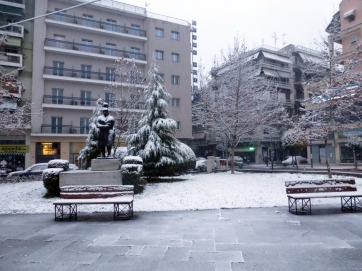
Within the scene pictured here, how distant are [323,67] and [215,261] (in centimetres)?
1350

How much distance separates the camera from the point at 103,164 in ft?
40.7

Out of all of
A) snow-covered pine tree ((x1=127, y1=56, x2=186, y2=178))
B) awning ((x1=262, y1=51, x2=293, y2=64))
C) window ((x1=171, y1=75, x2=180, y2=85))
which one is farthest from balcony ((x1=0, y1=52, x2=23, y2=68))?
awning ((x1=262, y1=51, x2=293, y2=64))

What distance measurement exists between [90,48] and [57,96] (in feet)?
22.0

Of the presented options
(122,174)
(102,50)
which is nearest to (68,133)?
(102,50)

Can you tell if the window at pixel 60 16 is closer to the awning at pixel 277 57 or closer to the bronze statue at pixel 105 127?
the bronze statue at pixel 105 127

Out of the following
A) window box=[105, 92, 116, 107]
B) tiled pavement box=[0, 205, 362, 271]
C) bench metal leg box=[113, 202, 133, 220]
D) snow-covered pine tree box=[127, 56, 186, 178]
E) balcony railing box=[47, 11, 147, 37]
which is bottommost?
tiled pavement box=[0, 205, 362, 271]

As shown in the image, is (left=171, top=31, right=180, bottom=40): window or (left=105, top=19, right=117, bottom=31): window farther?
(left=171, top=31, right=180, bottom=40): window

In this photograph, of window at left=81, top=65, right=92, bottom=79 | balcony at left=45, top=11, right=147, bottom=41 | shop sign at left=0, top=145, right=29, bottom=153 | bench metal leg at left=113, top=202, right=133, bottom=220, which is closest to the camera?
bench metal leg at left=113, top=202, right=133, bottom=220

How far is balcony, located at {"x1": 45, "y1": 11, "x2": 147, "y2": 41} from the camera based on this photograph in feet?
107

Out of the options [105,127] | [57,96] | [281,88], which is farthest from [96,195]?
[281,88]

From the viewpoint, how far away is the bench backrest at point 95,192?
875 centimetres

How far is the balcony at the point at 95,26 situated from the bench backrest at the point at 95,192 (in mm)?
28180

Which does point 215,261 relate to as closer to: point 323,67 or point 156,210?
point 156,210

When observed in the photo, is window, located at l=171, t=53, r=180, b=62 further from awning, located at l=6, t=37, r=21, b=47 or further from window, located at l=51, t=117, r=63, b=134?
awning, located at l=6, t=37, r=21, b=47
